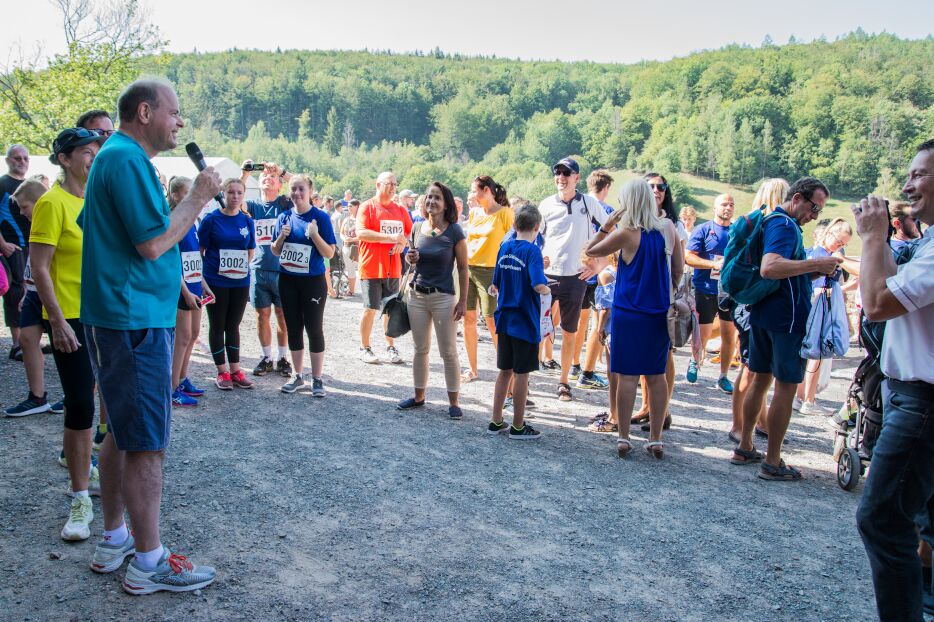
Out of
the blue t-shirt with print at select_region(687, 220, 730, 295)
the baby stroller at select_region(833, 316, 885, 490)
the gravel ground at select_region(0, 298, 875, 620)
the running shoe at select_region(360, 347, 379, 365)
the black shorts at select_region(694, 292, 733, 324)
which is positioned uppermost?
the blue t-shirt with print at select_region(687, 220, 730, 295)

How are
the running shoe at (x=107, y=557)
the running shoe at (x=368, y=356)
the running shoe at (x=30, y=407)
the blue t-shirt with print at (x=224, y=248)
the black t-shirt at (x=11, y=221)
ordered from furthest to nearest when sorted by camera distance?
the running shoe at (x=368, y=356) → the black t-shirt at (x=11, y=221) → the blue t-shirt with print at (x=224, y=248) → the running shoe at (x=30, y=407) → the running shoe at (x=107, y=557)

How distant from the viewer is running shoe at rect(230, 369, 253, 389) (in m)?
6.50

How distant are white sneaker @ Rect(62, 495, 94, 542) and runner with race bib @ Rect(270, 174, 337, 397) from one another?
290cm

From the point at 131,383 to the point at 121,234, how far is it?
63 cm

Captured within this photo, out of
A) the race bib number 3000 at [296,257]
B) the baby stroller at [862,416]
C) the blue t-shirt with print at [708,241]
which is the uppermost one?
the blue t-shirt with print at [708,241]

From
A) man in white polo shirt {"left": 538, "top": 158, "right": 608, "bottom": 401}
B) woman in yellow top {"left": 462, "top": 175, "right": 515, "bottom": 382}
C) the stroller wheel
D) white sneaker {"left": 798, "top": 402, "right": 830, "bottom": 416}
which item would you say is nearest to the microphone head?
woman in yellow top {"left": 462, "top": 175, "right": 515, "bottom": 382}

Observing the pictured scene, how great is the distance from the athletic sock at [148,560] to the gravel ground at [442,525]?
5.5 inches

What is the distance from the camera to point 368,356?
7.95m

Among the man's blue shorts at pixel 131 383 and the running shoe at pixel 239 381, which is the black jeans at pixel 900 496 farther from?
the running shoe at pixel 239 381

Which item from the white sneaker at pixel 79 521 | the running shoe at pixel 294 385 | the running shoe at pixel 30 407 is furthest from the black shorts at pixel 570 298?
the running shoe at pixel 30 407

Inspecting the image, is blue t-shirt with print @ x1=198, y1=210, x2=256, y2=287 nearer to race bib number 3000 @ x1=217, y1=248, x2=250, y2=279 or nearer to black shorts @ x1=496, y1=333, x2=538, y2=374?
race bib number 3000 @ x1=217, y1=248, x2=250, y2=279

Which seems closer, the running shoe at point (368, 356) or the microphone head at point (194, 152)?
the microphone head at point (194, 152)

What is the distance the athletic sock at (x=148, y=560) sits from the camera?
284 cm

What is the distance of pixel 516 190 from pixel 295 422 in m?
53.8
